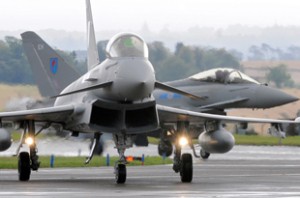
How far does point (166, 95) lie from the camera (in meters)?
33.7

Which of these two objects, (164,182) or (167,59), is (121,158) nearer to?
(164,182)

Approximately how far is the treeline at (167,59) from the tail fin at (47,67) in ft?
18.3

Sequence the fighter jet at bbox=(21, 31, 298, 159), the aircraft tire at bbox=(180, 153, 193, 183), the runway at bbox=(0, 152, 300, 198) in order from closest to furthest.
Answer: the runway at bbox=(0, 152, 300, 198) < the aircraft tire at bbox=(180, 153, 193, 183) < the fighter jet at bbox=(21, 31, 298, 159)

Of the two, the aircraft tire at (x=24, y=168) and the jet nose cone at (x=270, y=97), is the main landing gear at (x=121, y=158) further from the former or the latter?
the jet nose cone at (x=270, y=97)

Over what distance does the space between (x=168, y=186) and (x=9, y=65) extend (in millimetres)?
17017

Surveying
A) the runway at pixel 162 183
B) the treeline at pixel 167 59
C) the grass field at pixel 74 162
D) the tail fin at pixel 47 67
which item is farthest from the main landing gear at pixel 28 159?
the treeline at pixel 167 59

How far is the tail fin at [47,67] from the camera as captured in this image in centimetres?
2492

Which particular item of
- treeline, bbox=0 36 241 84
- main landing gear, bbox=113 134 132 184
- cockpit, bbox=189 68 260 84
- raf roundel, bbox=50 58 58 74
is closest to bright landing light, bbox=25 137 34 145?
main landing gear, bbox=113 134 132 184

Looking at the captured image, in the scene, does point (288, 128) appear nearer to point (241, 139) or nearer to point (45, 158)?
point (241, 139)

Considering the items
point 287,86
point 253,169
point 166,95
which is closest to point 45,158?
point 166,95

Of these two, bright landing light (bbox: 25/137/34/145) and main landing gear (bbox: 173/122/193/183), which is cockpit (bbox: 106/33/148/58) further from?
bright landing light (bbox: 25/137/34/145)

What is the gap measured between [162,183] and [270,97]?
13.9 m

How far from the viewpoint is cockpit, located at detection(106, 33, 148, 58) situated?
58.3 ft

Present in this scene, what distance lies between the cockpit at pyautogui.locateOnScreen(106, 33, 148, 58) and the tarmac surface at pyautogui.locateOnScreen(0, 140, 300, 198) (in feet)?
7.70
